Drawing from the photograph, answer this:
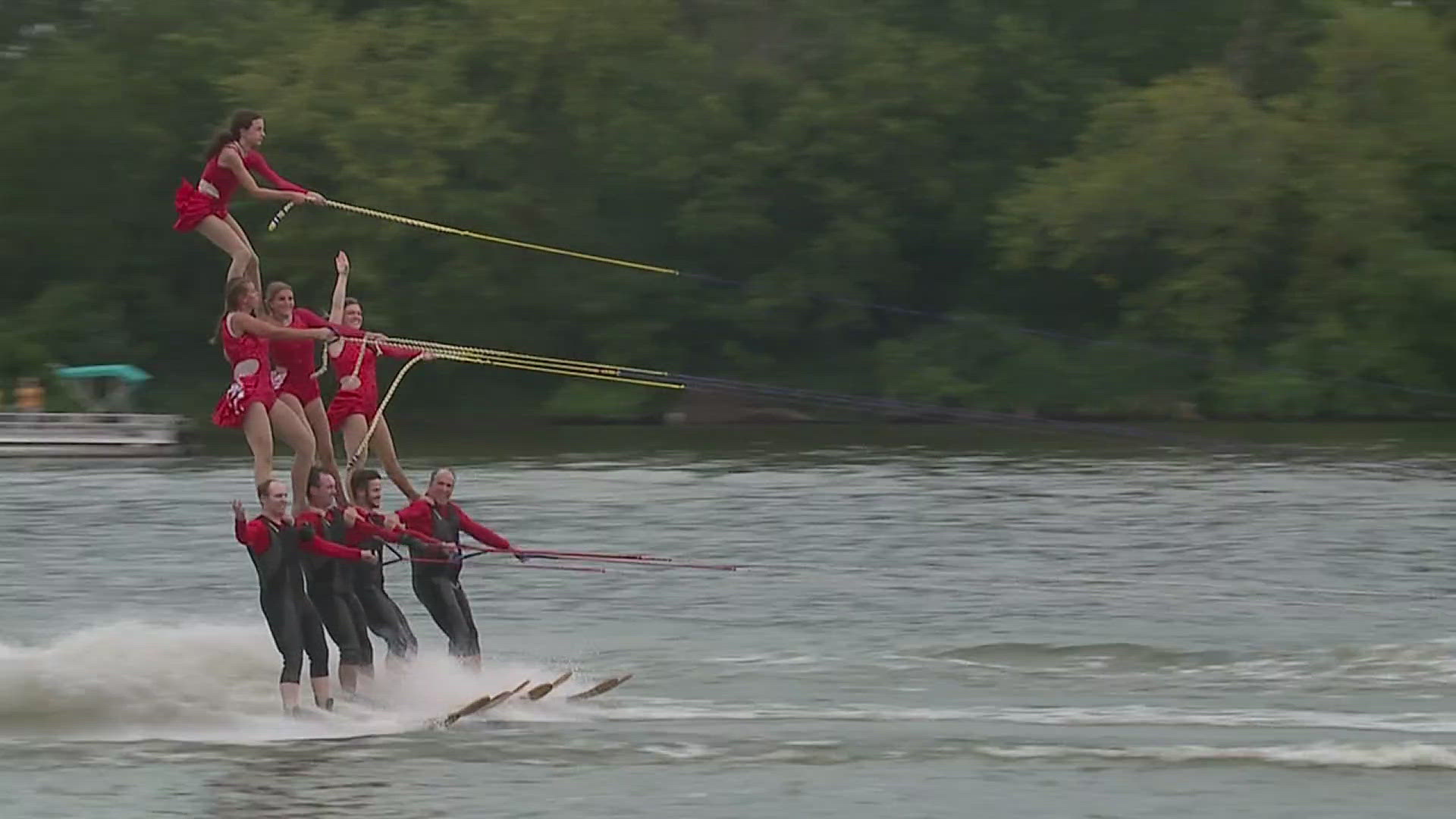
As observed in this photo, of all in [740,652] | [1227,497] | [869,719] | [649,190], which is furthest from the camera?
[649,190]

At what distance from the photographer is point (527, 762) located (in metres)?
14.6

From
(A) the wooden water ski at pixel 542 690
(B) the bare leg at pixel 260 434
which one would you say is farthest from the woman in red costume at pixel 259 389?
(A) the wooden water ski at pixel 542 690

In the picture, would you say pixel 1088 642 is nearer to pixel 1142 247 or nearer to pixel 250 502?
pixel 250 502

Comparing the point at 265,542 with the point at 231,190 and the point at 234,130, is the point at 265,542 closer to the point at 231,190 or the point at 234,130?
the point at 231,190

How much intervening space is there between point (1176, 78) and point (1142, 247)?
3.90 metres

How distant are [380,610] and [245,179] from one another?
2656 mm

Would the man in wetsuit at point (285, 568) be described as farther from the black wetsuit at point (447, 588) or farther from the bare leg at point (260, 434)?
the black wetsuit at point (447, 588)

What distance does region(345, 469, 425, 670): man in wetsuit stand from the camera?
15375mm

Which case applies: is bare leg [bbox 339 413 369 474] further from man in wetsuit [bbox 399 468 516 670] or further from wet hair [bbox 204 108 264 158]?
wet hair [bbox 204 108 264 158]

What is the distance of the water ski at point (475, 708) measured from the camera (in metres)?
15.6

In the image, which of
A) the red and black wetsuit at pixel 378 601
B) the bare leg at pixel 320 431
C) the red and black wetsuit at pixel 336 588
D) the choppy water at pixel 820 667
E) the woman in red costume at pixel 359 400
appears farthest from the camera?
the woman in red costume at pixel 359 400

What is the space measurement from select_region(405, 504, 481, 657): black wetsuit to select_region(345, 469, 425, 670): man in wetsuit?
17cm

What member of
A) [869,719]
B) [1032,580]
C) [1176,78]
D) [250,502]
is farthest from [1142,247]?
[869,719]

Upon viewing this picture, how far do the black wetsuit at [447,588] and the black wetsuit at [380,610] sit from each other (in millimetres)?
204
